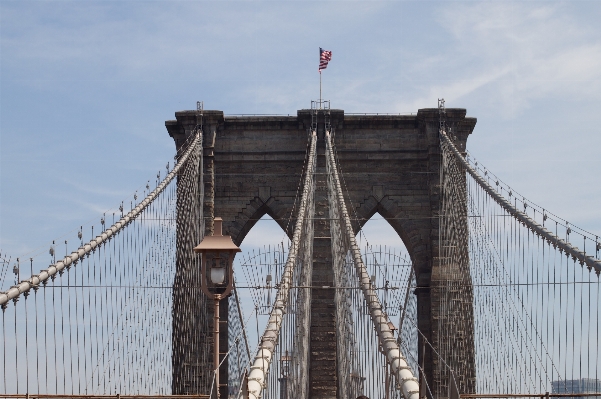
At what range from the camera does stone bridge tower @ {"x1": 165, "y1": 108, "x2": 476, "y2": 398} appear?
3691cm

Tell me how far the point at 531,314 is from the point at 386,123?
51.4 ft

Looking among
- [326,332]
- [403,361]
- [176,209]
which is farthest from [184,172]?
[403,361]

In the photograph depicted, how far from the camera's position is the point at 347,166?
37750 millimetres

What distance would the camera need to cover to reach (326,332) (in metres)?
33.7

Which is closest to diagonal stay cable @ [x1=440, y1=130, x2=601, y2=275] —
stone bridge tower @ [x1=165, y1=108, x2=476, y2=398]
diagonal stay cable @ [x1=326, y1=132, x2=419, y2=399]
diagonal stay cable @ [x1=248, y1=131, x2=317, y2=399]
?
stone bridge tower @ [x1=165, y1=108, x2=476, y2=398]

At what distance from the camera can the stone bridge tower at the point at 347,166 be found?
36906mm

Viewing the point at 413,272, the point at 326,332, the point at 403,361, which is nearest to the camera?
the point at 403,361

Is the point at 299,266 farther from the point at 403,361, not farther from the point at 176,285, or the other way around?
the point at 403,361

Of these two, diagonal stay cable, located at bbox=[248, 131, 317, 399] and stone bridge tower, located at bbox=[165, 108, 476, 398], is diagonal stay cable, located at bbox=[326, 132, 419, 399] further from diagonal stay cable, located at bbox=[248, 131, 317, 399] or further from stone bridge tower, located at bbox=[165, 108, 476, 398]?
stone bridge tower, located at bbox=[165, 108, 476, 398]

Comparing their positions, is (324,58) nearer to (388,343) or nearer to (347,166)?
(347,166)

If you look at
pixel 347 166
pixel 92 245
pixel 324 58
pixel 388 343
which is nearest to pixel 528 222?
pixel 92 245

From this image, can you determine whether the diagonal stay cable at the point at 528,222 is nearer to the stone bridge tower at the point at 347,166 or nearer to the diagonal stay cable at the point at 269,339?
the stone bridge tower at the point at 347,166

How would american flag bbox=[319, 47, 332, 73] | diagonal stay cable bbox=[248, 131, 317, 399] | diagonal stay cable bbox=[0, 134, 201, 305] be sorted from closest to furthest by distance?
diagonal stay cable bbox=[248, 131, 317, 399] < diagonal stay cable bbox=[0, 134, 201, 305] < american flag bbox=[319, 47, 332, 73]

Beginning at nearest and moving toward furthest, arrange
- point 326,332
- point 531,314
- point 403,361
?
point 403,361 → point 531,314 → point 326,332
